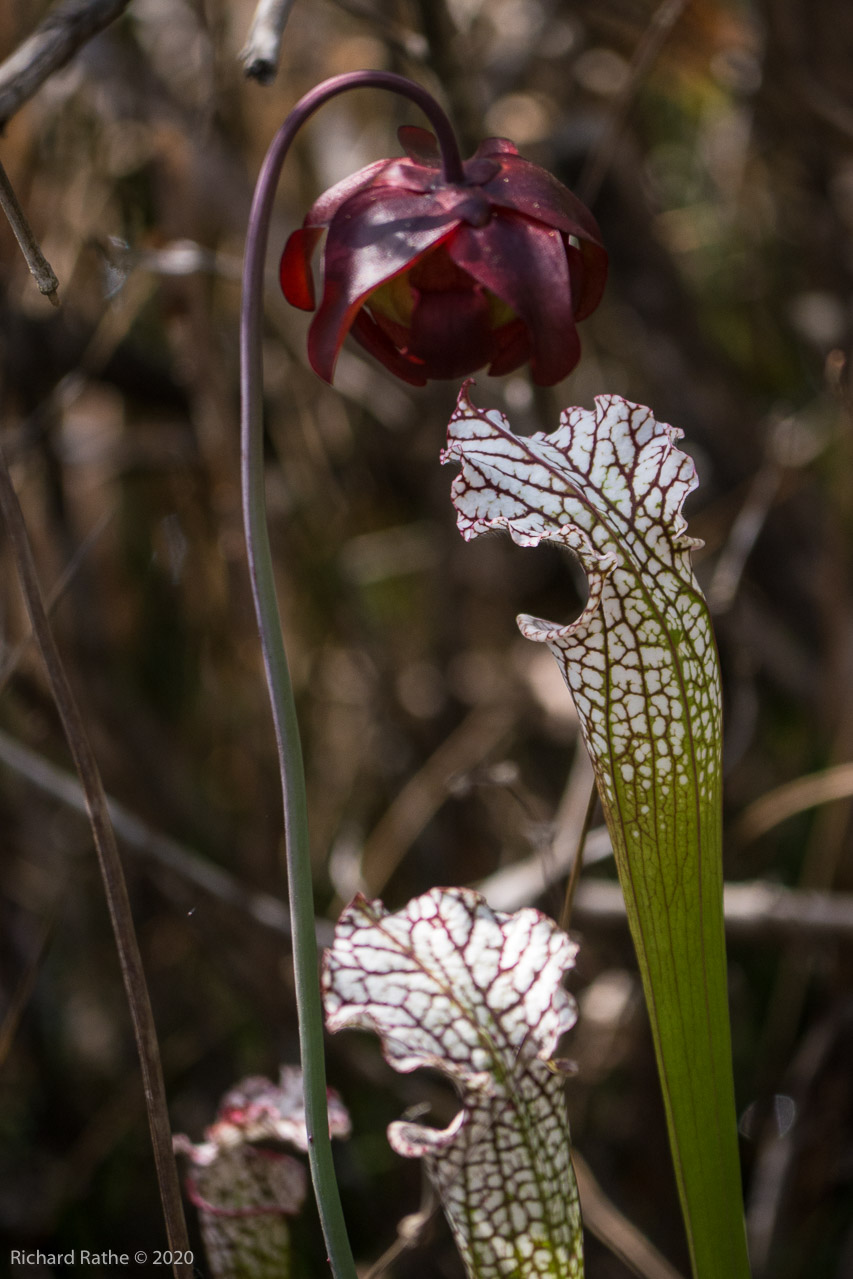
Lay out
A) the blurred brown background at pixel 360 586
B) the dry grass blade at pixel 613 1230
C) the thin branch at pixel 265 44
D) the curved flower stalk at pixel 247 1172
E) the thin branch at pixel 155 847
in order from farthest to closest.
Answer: the blurred brown background at pixel 360 586, the thin branch at pixel 155 847, the dry grass blade at pixel 613 1230, the curved flower stalk at pixel 247 1172, the thin branch at pixel 265 44

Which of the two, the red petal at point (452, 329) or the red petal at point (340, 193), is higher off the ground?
the red petal at point (340, 193)

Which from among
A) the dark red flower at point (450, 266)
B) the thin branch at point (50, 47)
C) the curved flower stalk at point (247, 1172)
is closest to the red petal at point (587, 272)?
the dark red flower at point (450, 266)

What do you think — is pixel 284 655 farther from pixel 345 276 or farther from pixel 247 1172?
pixel 247 1172

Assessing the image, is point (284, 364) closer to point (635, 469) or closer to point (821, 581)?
point (821, 581)

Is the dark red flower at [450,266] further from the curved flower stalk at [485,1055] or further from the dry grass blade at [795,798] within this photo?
the dry grass blade at [795,798]

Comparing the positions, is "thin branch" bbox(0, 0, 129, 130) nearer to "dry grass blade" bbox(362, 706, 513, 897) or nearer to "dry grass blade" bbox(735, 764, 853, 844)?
"dry grass blade" bbox(735, 764, 853, 844)

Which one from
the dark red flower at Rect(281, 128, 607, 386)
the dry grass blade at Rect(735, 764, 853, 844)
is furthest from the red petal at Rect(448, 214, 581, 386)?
the dry grass blade at Rect(735, 764, 853, 844)
